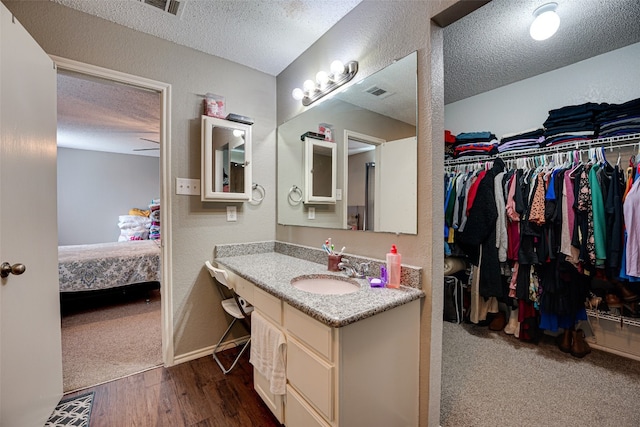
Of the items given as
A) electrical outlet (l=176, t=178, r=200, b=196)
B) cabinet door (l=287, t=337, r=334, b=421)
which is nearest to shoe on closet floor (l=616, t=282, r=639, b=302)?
cabinet door (l=287, t=337, r=334, b=421)

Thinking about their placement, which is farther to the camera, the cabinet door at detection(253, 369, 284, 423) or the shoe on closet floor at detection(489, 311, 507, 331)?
the shoe on closet floor at detection(489, 311, 507, 331)

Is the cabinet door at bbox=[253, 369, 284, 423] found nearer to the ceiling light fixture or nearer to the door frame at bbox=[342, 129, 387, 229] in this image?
the door frame at bbox=[342, 129, 387, 229]

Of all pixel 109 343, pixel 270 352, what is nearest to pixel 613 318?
pixel 270 352

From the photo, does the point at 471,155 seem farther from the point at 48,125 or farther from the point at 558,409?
the point at 48,125

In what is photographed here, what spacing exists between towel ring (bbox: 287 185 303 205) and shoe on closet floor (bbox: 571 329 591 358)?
234cm

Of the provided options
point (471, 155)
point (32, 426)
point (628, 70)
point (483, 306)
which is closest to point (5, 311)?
point (32, 426)

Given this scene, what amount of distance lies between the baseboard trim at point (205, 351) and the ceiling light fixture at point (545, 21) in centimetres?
296

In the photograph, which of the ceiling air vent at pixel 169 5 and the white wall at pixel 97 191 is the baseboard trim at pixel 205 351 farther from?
the white wall at pixel 97 191

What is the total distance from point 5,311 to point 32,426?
2.06 ft

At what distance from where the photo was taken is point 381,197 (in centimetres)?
150

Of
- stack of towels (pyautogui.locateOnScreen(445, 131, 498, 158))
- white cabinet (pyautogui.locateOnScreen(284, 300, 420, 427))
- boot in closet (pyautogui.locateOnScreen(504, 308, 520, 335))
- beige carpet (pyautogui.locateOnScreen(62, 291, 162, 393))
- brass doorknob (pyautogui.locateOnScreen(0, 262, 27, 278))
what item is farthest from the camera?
stack of towels (pyautogui.locateOnScreen(445, 131, 498, 158))

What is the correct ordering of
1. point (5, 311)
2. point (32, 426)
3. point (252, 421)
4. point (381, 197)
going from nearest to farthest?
point (5, 311), point (32, 426), point (252, 421), point (381, 197)

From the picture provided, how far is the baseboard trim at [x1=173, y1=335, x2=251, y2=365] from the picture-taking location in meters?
1.92

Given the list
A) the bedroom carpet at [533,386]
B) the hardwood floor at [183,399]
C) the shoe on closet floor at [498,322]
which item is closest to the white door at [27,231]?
the hardwood floor at [183,399]
